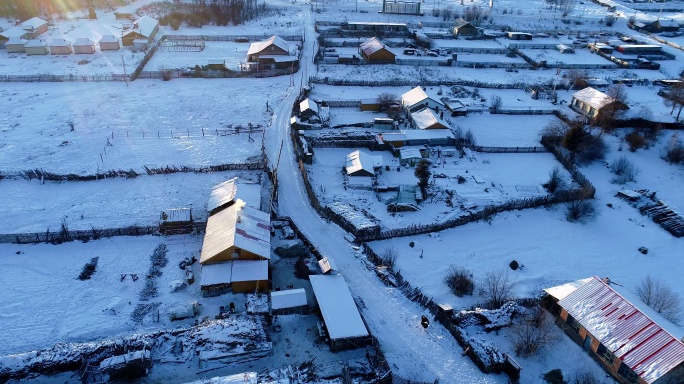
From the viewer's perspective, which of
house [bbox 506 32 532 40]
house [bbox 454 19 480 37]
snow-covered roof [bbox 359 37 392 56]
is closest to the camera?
snow-covered roof [bbox 359 37 392 56]

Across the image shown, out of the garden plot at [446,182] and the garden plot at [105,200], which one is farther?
the garden plot at [446,182]

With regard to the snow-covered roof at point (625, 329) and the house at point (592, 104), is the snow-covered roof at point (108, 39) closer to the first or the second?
the house at point (592, 104)

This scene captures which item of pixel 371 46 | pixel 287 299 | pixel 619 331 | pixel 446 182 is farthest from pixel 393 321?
pixel 371 46

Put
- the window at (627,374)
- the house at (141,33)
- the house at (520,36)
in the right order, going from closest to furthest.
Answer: the window at (627,374)
the house at (141,33)
the house at (520,36)

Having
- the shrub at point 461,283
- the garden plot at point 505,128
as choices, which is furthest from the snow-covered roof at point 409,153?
the shrub at point 461,283

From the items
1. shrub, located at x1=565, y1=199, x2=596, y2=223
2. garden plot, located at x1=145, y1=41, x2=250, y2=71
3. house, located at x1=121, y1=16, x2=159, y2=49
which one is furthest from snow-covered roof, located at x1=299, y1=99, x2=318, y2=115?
house, located at x1=121, y1=16, x2=159, y2=49

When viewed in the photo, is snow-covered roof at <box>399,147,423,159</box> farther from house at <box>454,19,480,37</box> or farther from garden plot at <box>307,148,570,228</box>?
house at <box>454,19,480,37</box>
